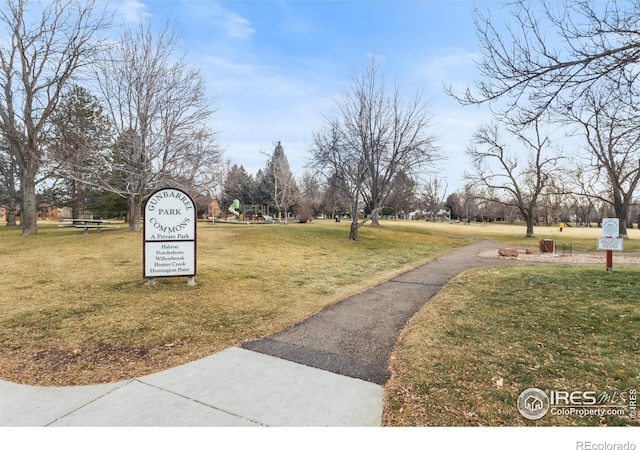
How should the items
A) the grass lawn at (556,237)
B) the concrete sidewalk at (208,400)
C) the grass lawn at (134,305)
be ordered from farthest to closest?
the grass lawn at (556,237) < the grass lawn at (134,305) < the concrete sidewalk at (208,400)

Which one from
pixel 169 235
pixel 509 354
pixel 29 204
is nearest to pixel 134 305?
pixel 169 235

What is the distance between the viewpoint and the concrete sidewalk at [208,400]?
2.37 meters

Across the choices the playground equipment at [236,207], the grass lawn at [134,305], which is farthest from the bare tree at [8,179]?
the playground equipment at [236,207]

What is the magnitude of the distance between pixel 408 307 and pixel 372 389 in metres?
3.02

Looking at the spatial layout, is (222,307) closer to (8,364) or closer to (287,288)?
(287,288)

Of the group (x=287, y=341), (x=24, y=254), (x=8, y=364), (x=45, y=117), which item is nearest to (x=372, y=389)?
(x=287, y=341)

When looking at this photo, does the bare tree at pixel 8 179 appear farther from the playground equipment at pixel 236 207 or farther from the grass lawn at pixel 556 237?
the grass lawn at pixel 556 237

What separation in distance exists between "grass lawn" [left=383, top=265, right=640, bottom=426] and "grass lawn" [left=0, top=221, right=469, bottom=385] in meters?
2.03

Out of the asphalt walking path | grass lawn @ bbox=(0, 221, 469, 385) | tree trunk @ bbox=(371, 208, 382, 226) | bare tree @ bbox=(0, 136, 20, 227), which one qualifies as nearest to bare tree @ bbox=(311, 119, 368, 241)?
tree trunk @ bbox=(371, 208, 382, 226)

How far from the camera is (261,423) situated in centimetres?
231
